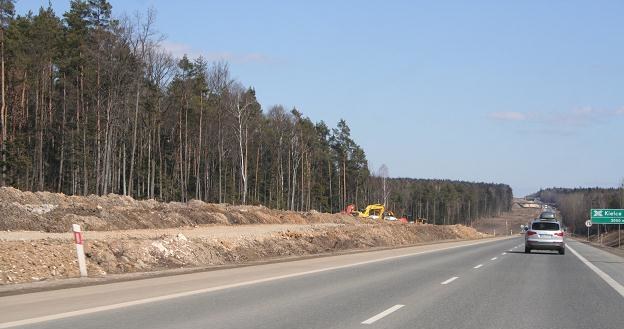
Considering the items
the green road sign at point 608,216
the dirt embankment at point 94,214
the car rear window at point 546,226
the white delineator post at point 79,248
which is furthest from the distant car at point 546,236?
the green road sign at point 608,216

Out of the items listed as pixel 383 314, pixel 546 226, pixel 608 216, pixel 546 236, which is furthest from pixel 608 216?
pixel 383 314

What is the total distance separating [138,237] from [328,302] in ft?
47.4

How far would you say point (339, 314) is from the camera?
1134cm

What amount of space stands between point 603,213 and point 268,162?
190 feet

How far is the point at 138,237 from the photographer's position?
2544cm

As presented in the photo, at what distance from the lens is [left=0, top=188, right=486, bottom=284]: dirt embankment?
18.4m

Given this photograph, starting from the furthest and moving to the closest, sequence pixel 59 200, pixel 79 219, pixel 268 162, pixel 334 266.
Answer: pixel 268 162 → pixel 59 200 → pixel 79 219 → pixel 334 266

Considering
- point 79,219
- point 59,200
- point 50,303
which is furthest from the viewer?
point 59,200

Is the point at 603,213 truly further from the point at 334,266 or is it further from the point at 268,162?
the point at 334,266

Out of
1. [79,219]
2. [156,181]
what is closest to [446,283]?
[79,219]

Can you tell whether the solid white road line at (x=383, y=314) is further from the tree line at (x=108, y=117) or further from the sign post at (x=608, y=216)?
the sign post at (x=608, y=216)

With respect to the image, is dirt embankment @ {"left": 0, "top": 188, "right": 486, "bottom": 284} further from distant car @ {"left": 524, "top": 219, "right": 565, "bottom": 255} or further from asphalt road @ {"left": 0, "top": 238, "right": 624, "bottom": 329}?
distant car @ {"left": 524, "top": 219, "right": 565, "bottom": 255}

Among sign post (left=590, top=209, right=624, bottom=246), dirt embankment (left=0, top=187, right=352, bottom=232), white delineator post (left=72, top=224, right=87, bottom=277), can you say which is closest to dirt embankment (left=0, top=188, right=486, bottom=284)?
dirt embankment (left=0, top=187, right=352, bottom=232)

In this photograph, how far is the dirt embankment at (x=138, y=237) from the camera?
1844 centimetres
